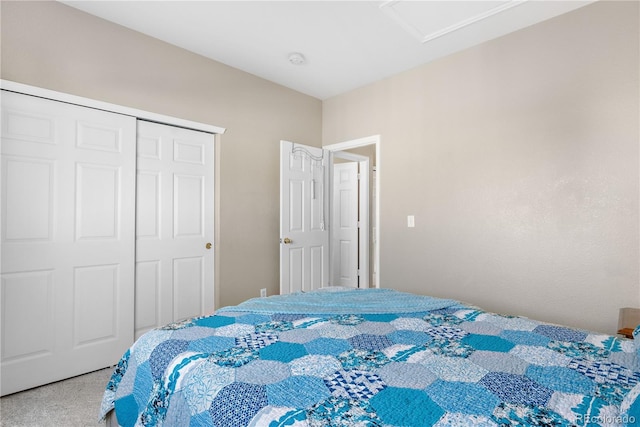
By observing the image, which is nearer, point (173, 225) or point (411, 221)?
point (173, 225)

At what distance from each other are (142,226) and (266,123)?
5.41ft

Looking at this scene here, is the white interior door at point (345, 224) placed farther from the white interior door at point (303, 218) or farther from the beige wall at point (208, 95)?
the beige wall at point (208, 95)

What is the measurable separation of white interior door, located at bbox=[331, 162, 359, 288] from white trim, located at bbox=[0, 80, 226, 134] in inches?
91.2

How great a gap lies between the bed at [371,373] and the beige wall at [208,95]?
6.15ft

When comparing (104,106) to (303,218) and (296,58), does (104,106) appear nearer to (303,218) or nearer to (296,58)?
(296,58)

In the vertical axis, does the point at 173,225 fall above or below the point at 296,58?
below

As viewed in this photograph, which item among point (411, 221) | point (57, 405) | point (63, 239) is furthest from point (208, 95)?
point (57, 405)

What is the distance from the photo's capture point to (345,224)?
5.23 m

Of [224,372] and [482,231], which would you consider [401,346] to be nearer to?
[224,372]

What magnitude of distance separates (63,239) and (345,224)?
355 cm

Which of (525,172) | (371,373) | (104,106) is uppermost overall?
(104,106)

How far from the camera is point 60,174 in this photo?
2.42 metres

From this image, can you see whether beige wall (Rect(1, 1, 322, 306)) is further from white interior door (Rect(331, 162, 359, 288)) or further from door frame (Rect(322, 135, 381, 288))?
white interior door (Rect(331, 162, 359, 288))

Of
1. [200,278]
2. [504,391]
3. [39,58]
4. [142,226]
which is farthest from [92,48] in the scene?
[504,391]
